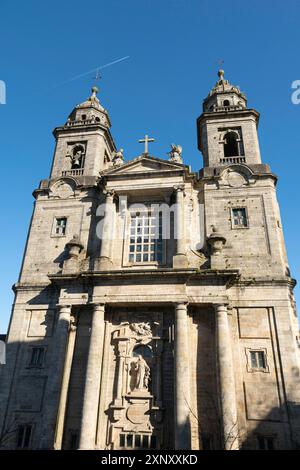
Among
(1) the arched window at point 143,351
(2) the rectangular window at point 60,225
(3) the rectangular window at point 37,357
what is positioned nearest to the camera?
(1) the arched window at point 143,351

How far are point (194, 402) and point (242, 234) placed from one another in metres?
8.97

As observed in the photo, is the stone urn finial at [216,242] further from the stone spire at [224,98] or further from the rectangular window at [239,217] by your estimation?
the stone spire at [224,98]

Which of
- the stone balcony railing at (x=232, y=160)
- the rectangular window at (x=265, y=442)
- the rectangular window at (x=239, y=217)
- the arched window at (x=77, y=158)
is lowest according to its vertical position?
the rectangular window at (x=265, y=442)

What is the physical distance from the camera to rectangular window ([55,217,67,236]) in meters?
22.0

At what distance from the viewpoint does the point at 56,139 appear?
87.6 ft

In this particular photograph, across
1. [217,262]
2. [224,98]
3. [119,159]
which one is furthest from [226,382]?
[224,98]

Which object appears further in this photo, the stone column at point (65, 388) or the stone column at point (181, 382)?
the stone column at point (65, 388)

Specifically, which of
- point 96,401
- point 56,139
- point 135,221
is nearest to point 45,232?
point 135,221

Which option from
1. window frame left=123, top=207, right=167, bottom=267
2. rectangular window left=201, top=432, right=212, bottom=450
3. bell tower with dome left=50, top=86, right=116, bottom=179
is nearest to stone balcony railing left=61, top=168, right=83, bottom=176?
bell tower with dome left=50, top=86, right=116, bottom=179

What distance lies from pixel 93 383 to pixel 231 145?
1778 cm

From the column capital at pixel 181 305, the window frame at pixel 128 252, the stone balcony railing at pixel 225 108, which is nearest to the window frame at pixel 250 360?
the column capital at pixel 181 305

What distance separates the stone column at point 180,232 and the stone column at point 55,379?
20.1ft

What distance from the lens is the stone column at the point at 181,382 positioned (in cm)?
1470

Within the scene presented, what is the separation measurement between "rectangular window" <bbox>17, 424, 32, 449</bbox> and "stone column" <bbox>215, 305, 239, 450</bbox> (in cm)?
891
